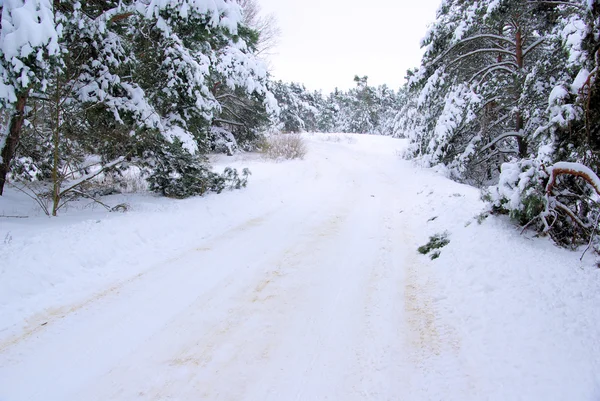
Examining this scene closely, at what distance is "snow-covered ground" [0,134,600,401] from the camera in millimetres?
2350

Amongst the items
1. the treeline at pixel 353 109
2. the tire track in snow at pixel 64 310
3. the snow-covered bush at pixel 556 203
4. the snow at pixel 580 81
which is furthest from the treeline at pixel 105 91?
the treeline at pixel 353 109

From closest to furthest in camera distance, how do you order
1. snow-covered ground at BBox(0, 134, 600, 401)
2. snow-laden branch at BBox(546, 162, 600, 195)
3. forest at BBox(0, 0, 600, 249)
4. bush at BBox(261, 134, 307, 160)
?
snow-covered ground at BBox(0, 134, 600, 401)
snow-laden branch at BBox(546, 162, 600, 195)
forest at BBox(0, 0, 600, 249)
bush at BBox(261, 134, 307, 160)

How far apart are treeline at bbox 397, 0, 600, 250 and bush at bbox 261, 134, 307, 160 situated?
5.49 metres

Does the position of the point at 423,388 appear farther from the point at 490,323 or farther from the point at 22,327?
the point at 22,327

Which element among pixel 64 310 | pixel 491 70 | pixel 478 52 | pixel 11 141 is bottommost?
pixel 64 310

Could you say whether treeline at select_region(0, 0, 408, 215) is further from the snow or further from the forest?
the snow

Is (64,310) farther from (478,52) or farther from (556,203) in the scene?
(478,52)

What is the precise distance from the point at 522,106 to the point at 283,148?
35.8 ft

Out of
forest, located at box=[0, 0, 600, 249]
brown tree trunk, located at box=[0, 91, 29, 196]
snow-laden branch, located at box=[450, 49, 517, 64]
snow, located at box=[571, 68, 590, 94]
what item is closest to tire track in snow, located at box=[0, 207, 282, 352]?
forest, located at box=[0, 0, 600, 249]

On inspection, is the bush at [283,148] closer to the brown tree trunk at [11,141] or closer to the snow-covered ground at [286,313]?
the snow-covered ground at [286,313]

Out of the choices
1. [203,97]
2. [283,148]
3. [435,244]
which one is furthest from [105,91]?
[283,148]

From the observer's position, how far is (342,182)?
1168 cm

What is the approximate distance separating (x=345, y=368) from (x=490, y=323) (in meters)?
1.50

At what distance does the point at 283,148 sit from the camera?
16297 mm
